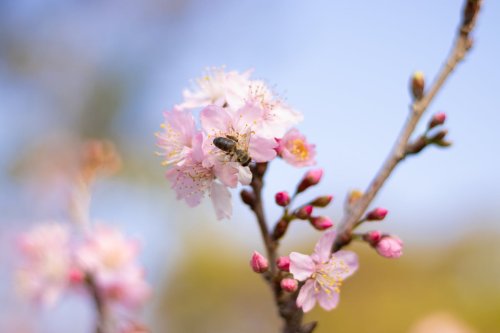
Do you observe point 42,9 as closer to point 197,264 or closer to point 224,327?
point 197,264

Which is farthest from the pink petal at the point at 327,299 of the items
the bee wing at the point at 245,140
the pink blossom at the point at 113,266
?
the pink blossom at the point at 113,266

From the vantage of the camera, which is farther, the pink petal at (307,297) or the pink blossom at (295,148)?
the pink blossom at (295,148)

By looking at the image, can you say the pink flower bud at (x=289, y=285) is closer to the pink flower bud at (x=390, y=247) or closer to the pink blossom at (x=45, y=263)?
the pink flower bud at (x=390, y=247)

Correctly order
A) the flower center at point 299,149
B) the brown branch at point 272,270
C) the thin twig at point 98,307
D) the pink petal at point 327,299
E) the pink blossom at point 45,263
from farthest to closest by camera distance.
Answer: the pink blossom at point 45,263 → the thin twig at point 98,307 → the flower center at point 299,149 → the pink petal at point 327,299 → the brown branch at point 272,270

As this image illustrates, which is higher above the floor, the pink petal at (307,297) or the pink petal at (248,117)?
the pink petal at (248,117)

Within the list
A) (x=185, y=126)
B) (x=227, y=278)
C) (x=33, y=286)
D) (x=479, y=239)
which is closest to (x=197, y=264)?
(x=227, y=278)

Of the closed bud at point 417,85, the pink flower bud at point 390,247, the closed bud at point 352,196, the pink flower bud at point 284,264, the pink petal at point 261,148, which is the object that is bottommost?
the pink flower bud at point 390,247

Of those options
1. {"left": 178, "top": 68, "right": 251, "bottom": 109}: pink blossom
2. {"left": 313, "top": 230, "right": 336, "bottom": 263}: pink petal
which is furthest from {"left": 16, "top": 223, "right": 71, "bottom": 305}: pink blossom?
{"left": 313, "top": 230, "right": 336, "bottom": 263}: pink petal

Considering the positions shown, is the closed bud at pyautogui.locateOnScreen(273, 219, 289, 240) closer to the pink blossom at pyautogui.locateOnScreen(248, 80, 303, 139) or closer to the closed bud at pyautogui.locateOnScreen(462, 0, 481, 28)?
the pink blossom at pyautogui.locateOnScreen(248, 80, 303, 139)

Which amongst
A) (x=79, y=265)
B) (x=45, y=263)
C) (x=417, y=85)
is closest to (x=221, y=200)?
(x=417, y=85)

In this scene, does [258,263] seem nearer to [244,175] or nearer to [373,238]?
[244,175]

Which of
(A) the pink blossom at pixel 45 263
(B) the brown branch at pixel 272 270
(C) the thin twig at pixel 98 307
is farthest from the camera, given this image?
(A) the pink blossom at pixel 45 263
